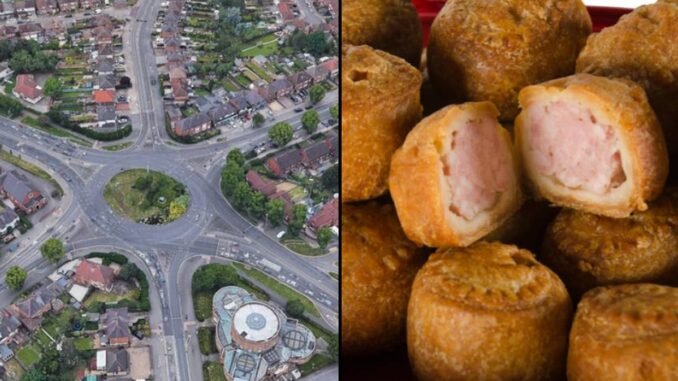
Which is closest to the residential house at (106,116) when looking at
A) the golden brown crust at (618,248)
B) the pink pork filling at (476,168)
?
the pink pork filling at (476,168)

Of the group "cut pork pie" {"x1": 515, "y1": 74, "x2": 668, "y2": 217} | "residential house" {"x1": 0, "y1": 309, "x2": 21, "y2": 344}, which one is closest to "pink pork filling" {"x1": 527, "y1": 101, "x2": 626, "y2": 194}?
"cut pork pie" {"x1": 515, "y1": 74, "x2": 668, "y2": 217}

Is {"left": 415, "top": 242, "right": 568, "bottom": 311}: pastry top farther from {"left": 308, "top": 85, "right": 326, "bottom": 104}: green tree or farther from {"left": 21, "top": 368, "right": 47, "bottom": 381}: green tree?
{"left": 21, "top": 368, "right": 47, "bottom": 381}: green tree

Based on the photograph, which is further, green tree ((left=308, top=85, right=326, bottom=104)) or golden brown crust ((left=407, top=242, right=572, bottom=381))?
green tree ((left=308, top=85, right=326, bottom=104))

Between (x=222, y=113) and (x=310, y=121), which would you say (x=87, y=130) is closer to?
(x=222, y=113)

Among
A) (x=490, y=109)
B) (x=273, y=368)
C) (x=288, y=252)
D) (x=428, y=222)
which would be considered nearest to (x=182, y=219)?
(x=288, y=252)

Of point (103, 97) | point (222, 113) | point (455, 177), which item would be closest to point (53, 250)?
point (103, 97)

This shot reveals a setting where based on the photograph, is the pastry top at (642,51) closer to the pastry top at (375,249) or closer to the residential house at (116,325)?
the pastry top at (375,249)

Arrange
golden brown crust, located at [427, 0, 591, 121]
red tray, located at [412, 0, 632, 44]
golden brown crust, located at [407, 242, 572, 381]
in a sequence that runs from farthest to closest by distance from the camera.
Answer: red tray, located at [412, 0, 632, 44] < golden brown crust, located at [427, 0, 591, 121] < golden brown crust, located at [407, 242, 572, 381]
